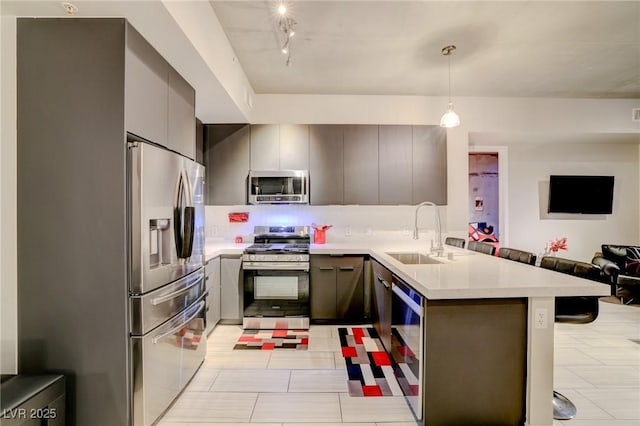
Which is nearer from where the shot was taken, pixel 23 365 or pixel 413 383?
pixel 23 365

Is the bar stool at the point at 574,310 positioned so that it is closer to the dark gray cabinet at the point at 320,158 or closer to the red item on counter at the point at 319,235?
the dark gray cabinet at the point at 320,158

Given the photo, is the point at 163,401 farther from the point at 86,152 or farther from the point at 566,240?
the point at 566,240

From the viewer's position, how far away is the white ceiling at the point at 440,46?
2.33 meters

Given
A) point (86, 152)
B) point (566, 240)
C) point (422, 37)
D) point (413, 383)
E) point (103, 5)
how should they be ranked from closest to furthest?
point (103, 5) → point (86, 152) → point (413, 383) → point (422, 37) → point (566, 240)

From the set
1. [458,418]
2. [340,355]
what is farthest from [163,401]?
[458,418]

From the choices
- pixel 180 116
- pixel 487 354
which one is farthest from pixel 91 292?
pixel 487 354

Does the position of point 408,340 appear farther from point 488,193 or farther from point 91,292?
point 488,193

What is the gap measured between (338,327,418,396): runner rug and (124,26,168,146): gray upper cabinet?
215 centimetres

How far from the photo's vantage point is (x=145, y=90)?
1.87 metres

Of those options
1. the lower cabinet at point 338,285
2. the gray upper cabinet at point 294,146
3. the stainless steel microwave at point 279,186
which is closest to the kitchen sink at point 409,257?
the lower cabinet at point 338,285

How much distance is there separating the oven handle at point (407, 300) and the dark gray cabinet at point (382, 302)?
14 centimetres

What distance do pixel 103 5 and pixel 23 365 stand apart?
76.0 inches

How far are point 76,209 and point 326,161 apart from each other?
2.66 meters

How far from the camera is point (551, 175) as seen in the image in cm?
496
